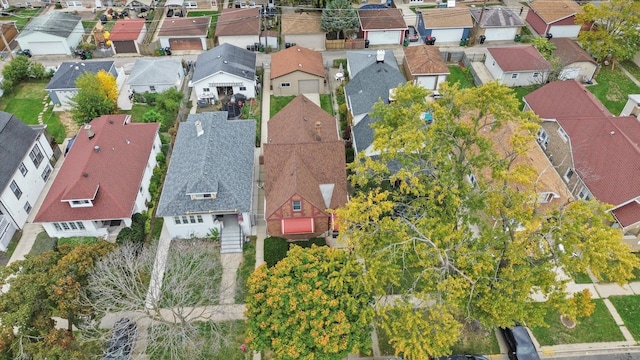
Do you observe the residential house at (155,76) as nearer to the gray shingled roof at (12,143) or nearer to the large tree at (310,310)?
the gray shingled roof at (12,143)

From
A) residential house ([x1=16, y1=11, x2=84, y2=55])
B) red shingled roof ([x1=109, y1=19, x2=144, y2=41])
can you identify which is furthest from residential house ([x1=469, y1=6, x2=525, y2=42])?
residential house ([x1=16, y1=11, x2=84, y2=55])

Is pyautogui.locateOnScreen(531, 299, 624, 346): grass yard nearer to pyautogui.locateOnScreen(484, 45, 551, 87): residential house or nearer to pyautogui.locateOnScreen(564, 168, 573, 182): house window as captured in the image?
pyautogui.locateOnScreen(564, 168, 573, 182): house window

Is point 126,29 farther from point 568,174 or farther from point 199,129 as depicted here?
point 568,174

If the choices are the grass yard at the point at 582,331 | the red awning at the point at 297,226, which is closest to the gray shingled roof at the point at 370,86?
the red awning at the point at 297,226

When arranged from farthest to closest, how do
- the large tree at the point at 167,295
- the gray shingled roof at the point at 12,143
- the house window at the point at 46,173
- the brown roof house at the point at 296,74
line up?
the brown roof house at the point at 296,74 → the house window at the point at 46,173 → the gray shingled roof at the point at 12,143 → the large tree at the point at 167,295

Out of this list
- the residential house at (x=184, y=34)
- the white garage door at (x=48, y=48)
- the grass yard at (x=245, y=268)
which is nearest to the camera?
the grass yard at (x=245, y=268)

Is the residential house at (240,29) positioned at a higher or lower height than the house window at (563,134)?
higher
